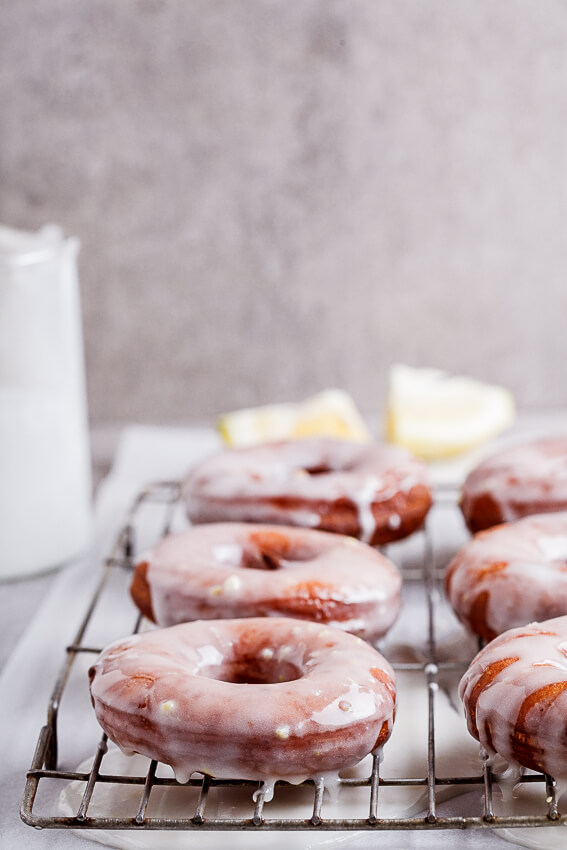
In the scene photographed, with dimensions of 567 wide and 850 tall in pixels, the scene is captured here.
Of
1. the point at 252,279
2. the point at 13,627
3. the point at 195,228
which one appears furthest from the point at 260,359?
the point at 13,627

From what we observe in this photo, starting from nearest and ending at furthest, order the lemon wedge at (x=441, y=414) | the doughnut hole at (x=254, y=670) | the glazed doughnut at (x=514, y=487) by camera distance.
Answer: the doughnut hole at (x=254, y=670) → the glazed doughnut at (x=514, y=487) → the lemon wedge at (x=441, y=414)

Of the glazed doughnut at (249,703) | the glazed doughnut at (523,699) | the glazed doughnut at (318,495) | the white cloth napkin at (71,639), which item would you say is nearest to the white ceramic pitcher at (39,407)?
the white cloth napkin at (71,639)

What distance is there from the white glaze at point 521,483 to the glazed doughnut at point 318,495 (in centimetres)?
7

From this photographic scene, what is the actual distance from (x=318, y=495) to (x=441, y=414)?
1.68ft

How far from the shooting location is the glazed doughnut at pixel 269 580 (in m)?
0.96

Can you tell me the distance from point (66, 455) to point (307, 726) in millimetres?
650

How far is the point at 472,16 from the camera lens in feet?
6.18

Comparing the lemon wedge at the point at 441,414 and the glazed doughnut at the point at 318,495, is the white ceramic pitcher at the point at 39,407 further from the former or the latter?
the lemon wedge at the point at 441,414

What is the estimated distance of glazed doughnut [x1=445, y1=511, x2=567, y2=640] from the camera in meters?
0.95

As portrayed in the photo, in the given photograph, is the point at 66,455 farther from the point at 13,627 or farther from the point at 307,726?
the point at 307,726

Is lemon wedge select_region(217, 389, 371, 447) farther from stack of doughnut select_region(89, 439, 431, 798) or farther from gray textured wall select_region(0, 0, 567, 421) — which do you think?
gray textured wall select_region(0, 0, 567, 421)

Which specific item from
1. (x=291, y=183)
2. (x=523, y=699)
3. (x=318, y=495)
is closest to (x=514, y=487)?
(x=318, y=495)

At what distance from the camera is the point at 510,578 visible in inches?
38.1

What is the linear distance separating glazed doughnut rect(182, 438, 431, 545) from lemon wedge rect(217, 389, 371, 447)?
29 cm
